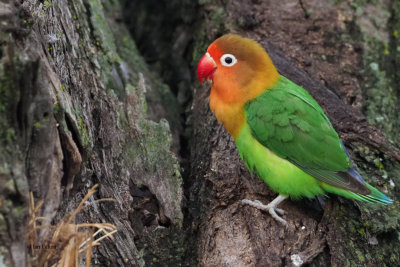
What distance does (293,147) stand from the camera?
10.6ft

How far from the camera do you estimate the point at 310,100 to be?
3.32 meters

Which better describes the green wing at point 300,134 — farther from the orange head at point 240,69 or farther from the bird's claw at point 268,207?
the bird's claw at point 268,207

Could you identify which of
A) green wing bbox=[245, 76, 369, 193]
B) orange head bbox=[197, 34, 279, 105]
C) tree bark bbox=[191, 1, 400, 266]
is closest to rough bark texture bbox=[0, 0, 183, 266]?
tree bark bbox=[191, 1, 400, 266]

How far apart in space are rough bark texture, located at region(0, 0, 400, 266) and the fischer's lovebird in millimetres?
152

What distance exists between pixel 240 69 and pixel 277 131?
0.58 m

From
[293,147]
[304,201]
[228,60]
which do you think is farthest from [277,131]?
[228,60]

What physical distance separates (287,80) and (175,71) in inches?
60.2

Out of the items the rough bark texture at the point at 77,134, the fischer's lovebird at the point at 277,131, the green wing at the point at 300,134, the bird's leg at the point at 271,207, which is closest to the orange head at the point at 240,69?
the fischer's lovebird at the point at 277,131

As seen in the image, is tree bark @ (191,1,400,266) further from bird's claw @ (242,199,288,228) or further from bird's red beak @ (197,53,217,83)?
bird's red beak @ (197,53,217,83)

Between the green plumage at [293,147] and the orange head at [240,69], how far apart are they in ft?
0.55

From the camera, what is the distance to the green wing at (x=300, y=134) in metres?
3.14

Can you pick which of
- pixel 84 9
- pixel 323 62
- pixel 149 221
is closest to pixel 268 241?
pixel 149 221

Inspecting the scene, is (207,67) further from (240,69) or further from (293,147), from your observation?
(293,147)

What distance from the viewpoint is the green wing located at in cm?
314
